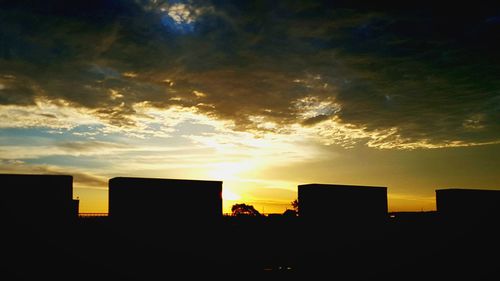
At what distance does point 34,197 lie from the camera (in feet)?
42.3

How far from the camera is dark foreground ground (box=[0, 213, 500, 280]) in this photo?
13.0 m

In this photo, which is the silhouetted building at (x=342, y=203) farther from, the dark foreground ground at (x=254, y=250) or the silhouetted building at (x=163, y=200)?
the silhouetted building at (x=163, y=200)

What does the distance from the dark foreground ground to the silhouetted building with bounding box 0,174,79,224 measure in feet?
1.17

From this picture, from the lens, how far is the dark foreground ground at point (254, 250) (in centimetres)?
1295

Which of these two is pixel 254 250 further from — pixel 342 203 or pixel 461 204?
pixel 461 204

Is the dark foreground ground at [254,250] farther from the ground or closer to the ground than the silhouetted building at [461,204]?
closer to the ground

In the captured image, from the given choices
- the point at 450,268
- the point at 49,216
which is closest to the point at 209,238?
the point at 49,216

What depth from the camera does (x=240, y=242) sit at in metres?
18.1

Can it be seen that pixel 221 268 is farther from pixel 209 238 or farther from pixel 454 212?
pixel 454 212

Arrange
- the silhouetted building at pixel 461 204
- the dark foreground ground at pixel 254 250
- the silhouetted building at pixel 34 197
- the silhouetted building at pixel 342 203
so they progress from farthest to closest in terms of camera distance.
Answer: the silhouetted building at pixel 461 204
the silhouetted building at pixel 342 203
the dark foreground ground at pixel 254 250
the silhouetted building at pixel 34 197

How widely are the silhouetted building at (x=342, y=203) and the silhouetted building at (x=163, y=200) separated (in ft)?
14.0

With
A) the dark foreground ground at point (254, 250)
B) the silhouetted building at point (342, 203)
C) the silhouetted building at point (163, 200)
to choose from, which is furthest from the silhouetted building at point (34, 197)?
the silhouetted building at point (342, 203)

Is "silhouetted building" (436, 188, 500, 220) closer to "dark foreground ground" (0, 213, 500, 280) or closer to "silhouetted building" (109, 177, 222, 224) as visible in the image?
"dark foreground ground" (0, 213, 500, 280)

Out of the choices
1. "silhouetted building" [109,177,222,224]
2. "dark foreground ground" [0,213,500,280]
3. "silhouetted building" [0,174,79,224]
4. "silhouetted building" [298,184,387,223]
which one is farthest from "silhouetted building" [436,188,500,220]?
"silhouetted building" [0,174,79,224]
